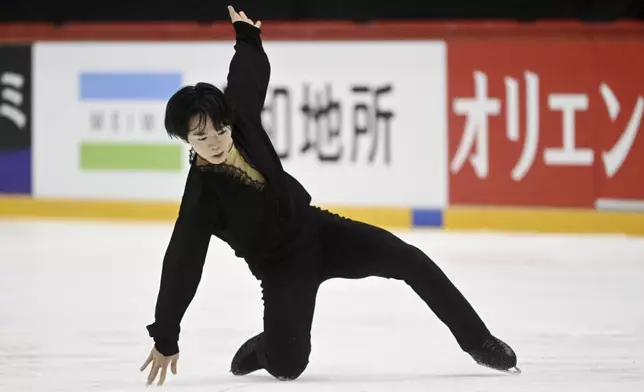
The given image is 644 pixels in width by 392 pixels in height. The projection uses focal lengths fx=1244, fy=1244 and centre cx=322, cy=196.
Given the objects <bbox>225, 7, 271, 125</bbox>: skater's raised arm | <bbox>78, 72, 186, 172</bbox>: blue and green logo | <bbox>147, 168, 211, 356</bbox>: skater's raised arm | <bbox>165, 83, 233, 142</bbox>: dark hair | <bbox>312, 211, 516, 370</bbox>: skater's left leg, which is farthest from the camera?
<bbox>78, 72, 186, 172</bbox>: blue and green logo

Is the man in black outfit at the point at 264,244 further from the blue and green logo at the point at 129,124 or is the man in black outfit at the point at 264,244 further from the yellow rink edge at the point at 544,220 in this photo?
the blue and green logo at the point at 129,124

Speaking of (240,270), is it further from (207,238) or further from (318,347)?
(207,238)

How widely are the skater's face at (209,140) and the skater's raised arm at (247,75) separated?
3.7 inches

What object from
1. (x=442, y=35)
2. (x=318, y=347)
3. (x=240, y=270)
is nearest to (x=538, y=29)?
(x=442, y=35)

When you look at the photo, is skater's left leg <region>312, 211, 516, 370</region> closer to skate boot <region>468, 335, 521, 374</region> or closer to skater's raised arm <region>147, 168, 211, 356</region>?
skate boot <region>468, 335, 521, 374</region>

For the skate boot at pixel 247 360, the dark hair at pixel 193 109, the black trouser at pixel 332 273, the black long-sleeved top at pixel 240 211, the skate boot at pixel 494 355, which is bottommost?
the skate boot at pixel 247 360

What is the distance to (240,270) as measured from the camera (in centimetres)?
570

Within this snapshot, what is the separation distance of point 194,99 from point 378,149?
4.38 meters

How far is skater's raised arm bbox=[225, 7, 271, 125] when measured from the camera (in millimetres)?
3105

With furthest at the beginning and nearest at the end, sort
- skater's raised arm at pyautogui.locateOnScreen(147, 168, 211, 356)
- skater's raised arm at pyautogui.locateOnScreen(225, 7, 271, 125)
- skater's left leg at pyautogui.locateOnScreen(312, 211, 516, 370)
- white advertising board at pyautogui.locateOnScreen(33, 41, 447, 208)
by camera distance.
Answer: white advertising board at pyautogui.locateOnScreen(33, 41, 447, 208) → skater's left leg at pyautogui.locateOnScreen(312, 211, 516, 370) → skater's raised arm at pyautogui.locateOnScreen(225, 7, 271, 125) → skater's raised arm at pyautogui.locateOnScreen(147, 168, 211, 356)

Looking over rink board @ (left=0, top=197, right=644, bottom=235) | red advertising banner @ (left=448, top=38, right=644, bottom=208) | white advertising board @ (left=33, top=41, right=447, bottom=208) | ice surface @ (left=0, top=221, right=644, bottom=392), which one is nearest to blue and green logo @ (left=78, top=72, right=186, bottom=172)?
white advertising board @ (left=33, top=41, right=447, bottom=208)

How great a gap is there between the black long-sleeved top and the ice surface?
0.31 meters

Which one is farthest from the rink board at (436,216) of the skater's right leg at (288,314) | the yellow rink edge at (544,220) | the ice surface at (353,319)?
the skater's right leg at (288,314)

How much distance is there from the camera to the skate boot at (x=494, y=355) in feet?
10.6
